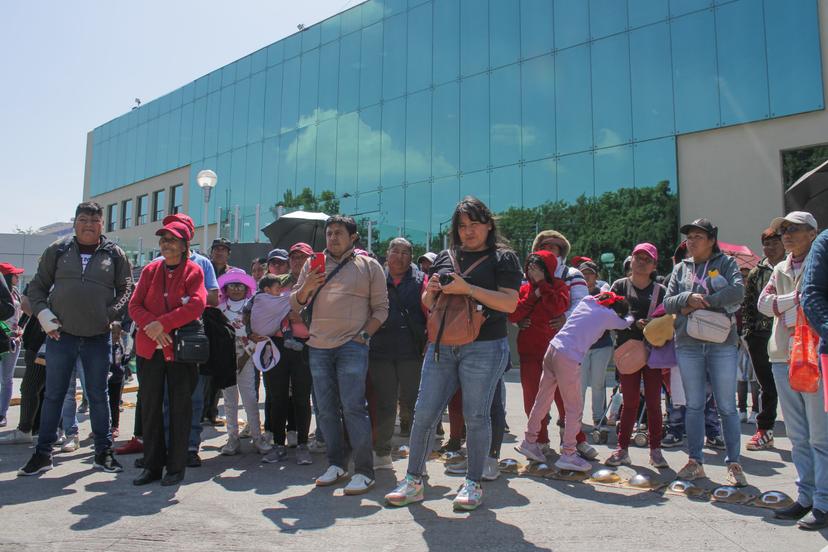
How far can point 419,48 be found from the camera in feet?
75.7

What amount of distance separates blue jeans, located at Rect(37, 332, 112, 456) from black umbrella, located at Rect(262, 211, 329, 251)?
473 centimetres

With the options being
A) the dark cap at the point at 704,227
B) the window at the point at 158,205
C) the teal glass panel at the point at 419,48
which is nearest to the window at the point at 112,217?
the window at the point at 158,205

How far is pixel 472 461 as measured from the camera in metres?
4.08

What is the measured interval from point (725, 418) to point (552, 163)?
15534 millimetres

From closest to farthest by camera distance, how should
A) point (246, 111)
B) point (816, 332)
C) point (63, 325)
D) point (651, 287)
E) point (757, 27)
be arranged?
point (816, 332) < point (63, 325) < point (651, 287) < point (757, 27) < point (246, 111)

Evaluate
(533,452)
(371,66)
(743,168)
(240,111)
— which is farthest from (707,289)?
(240,111)

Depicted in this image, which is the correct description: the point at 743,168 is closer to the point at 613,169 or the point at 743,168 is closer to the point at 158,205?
the point at 613,169

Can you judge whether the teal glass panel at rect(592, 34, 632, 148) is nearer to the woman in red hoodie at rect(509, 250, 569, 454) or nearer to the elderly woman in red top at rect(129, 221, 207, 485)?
the woman in red hoodie at rect(509, 250, 569, 454)

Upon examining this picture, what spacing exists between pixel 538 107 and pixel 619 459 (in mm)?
16058

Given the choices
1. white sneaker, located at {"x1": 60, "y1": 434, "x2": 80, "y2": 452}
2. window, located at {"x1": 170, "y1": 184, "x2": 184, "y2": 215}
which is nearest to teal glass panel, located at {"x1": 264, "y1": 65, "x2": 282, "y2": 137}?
window, located at {"x1": 170, "y1": 184, "x2": 184, "y2": 215}

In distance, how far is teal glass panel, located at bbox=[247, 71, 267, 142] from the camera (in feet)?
94.0

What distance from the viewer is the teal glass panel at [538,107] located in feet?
63.7

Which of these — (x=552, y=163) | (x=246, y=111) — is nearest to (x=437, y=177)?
(x=552, y=163)

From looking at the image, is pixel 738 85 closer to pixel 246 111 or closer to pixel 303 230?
pixel 303 230
